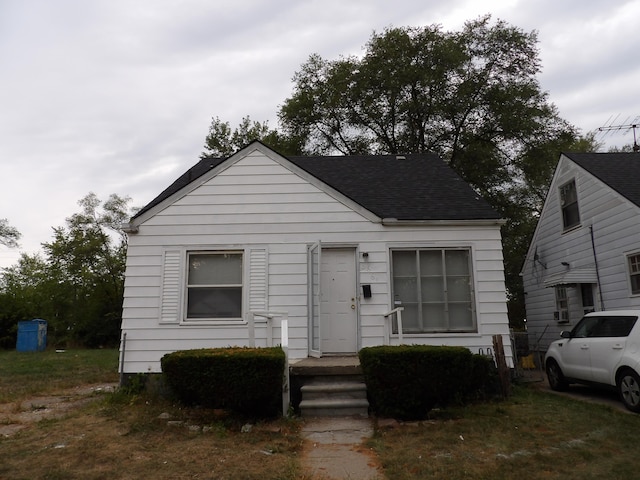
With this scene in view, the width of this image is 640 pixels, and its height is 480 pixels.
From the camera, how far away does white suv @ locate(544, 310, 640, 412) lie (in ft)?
21.9

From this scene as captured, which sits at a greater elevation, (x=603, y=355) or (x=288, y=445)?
(x=603, y=355)

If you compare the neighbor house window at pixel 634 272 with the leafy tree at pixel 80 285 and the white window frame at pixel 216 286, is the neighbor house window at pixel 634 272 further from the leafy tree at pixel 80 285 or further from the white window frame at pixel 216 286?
the leafy tree at pixel 80 285

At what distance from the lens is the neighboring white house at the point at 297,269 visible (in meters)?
8.00

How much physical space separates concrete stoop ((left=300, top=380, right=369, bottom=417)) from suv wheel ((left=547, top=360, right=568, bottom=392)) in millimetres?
4420

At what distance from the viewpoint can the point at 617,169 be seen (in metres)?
11.7

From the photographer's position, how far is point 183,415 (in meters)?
6.38

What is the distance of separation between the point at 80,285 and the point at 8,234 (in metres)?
5.37

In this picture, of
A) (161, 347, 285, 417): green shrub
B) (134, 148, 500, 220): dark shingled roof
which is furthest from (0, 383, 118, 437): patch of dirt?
(134, 148, 500, 220): dark shingled roof

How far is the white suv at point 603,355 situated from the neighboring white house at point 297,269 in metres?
1.27

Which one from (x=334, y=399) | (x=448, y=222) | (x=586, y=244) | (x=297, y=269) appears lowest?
(x=334, y=399)

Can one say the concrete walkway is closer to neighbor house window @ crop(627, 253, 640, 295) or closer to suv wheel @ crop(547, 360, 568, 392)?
suv wheel @ crop(547, 360, 568, 392)

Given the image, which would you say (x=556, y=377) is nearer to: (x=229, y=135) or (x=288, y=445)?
(x=288, y=445)

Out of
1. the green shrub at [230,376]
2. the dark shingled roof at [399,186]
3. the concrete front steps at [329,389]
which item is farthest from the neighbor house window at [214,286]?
the green shrub at [230,376]

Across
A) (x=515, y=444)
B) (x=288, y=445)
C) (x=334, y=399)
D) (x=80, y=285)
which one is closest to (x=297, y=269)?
(x=334, y=399)
